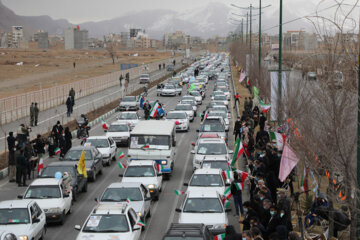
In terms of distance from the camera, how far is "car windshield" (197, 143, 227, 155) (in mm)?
23766

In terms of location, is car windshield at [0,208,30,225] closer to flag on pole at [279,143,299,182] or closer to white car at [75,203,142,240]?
white car at [75,203,142,240]

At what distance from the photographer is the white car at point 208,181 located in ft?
60.7

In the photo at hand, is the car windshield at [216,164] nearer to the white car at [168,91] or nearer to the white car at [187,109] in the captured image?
the white car at [187,109]

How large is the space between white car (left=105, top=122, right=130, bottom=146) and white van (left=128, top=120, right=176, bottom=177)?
7390 mm

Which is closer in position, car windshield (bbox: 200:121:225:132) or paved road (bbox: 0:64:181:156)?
car windshield (bbox: 200:121:225:132)

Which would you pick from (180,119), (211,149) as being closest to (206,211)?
(211,149)

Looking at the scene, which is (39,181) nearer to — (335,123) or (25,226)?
(25,226)

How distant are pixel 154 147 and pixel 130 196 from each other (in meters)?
6.68

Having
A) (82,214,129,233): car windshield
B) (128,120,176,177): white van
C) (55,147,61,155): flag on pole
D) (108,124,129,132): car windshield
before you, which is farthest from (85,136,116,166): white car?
(82,214,129,233): car windshield

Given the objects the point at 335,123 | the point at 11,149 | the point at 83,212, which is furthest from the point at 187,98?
the point at 335,123

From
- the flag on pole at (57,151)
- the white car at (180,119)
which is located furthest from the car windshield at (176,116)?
the flag on pole at (57,151)

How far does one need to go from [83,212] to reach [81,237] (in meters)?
5.49

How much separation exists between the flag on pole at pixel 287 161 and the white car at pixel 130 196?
4323 mm

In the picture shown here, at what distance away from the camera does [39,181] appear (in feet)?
59.6
